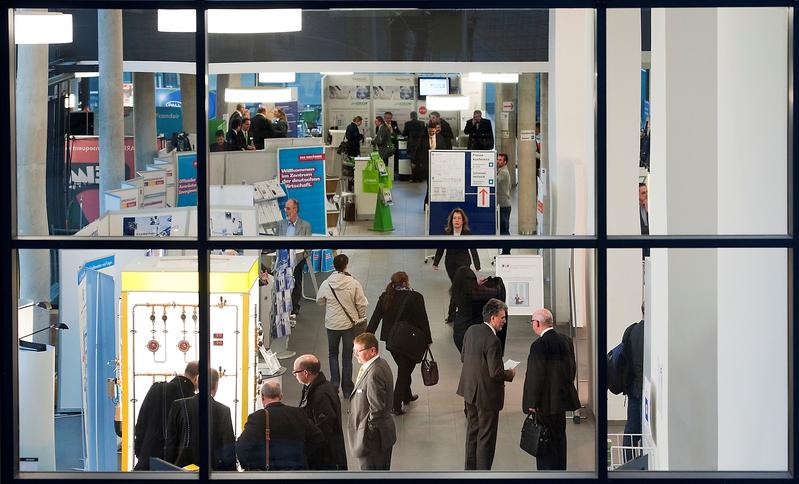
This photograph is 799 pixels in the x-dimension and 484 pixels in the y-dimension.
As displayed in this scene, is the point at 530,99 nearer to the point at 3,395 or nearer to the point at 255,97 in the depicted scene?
the point at 255,97

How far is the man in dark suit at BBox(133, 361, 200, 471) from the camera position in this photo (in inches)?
118

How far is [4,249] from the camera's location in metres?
2.56

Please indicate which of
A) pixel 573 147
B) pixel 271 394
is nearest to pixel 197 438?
pixel 271 394

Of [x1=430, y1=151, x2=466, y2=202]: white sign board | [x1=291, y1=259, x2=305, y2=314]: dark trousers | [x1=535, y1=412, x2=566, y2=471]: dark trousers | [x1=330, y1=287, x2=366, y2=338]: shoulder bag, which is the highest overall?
[x1=430, y1=151, x2=466, y2=202]: white sign board

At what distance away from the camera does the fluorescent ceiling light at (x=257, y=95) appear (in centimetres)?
439

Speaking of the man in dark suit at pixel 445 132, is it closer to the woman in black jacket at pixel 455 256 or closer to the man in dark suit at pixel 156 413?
the woman in black jacket at pixel 455 256

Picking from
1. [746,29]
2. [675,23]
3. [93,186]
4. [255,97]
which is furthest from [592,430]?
[675,23]

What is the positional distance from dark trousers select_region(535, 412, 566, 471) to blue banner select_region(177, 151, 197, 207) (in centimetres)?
138

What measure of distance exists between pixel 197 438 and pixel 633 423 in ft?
5.93

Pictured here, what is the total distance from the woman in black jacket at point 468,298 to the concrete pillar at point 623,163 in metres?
0.45

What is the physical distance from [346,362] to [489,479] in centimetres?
105

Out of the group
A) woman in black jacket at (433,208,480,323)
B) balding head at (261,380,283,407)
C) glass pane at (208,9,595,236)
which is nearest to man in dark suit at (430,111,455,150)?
glass pane at (208,9,595,236)

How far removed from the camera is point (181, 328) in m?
3.59

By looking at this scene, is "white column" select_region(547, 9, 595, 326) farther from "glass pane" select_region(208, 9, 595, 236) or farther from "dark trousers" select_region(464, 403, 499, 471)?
"dark trousers" select_region(464, 403, 499, 471)
